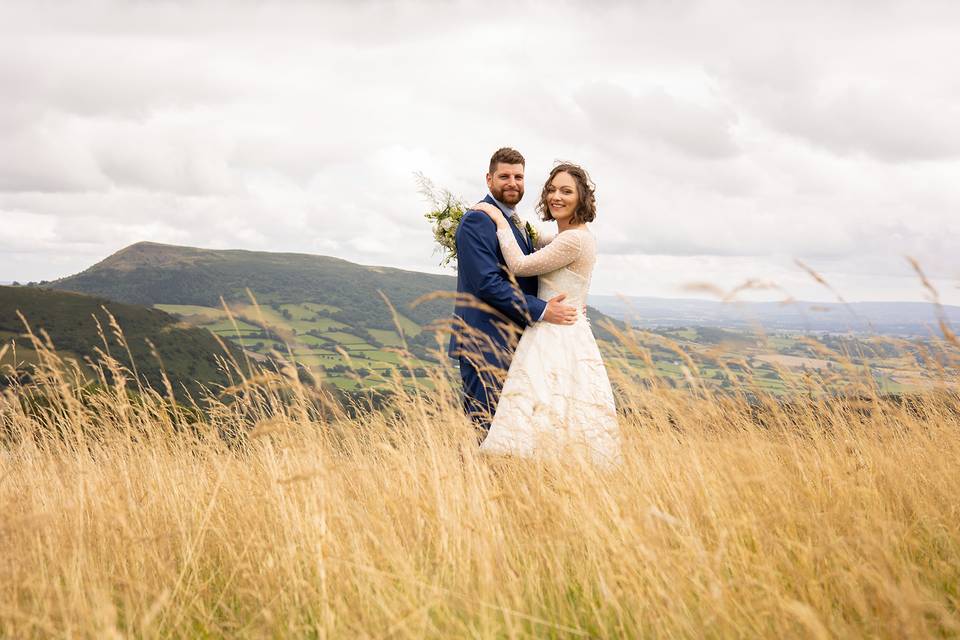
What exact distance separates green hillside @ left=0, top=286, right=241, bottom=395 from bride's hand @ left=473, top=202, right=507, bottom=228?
5977 cm

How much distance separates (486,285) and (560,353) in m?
0.74

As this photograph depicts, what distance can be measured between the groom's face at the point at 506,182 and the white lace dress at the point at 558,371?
1.33 feet

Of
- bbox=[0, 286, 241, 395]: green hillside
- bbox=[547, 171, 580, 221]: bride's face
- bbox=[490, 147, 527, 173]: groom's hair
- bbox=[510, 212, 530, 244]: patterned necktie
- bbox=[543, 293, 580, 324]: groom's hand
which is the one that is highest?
bbox=[490, 147, 527, 173]: groom's hair

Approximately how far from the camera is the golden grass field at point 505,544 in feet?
7.39

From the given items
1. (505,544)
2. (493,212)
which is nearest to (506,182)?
(493,212)

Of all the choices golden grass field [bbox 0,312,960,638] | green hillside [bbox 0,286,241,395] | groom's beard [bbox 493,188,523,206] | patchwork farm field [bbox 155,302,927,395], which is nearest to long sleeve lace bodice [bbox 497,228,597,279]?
groom's beard [bbox 493,188,523,206]

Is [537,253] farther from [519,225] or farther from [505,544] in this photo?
[505,544]

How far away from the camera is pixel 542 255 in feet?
16.2

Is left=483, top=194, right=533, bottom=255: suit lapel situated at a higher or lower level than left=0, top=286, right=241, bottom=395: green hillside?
higher

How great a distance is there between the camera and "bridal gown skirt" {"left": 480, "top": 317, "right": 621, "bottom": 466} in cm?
432

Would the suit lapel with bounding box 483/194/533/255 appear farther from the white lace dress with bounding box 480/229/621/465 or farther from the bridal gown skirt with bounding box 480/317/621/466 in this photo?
the bridal gown skirt with bounding box 480/317/621/466

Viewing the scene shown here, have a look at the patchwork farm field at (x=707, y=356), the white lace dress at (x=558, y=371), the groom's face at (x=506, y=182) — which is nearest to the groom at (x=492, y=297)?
the groom's face at (x=506, y=182)

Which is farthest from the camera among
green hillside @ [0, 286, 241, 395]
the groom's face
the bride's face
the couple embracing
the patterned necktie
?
green hillside @ [0, 286, 241, 395]

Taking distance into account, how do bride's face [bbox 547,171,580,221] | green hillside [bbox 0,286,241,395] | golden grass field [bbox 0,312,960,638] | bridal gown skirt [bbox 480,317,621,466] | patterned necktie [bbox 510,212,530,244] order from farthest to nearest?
green hillside [bbox 0,286,241,395], patterned necktie [bbox 510,212,530,244], bride's face [bbox 547,171,580,221], bridal gown skirt [bbox 480,317,621,466], golden grass field [bbox 0,312,960,638]
